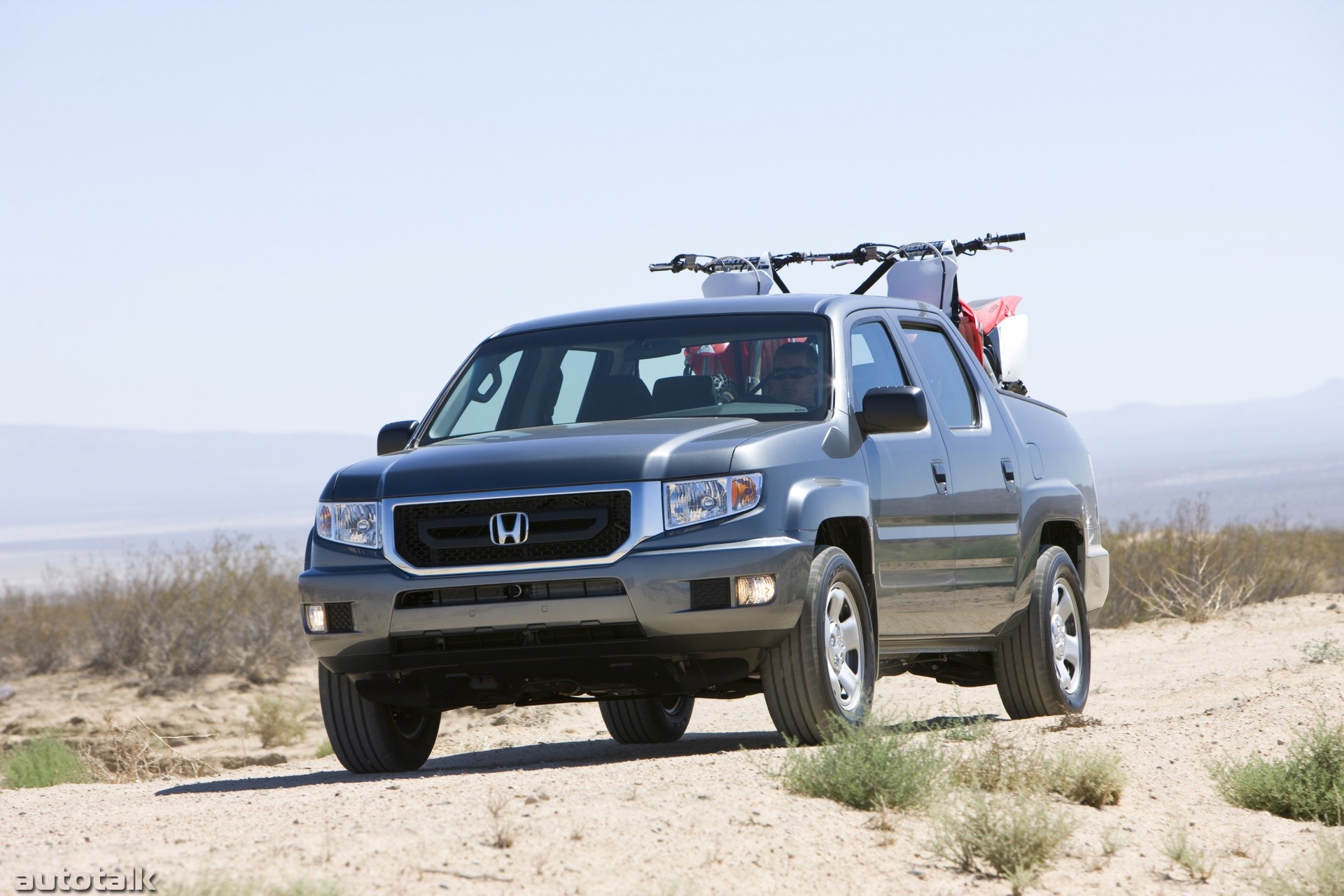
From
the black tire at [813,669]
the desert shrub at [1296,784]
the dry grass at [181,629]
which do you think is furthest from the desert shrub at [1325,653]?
the dry grass at [181,629]

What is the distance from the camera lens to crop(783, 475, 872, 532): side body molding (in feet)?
21.9

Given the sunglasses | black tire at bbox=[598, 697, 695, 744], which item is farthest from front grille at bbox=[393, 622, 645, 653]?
black tire at bbox=[598, 697, 695, 744]

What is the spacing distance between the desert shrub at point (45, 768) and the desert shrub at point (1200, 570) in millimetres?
11524

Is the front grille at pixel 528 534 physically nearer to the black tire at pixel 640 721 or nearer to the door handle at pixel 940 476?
the door handle at pixel 940 476

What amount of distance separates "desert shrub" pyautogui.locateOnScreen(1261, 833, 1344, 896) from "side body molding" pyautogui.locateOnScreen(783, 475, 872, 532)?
6.81 ft

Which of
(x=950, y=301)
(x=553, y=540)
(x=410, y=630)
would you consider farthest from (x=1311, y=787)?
Answer: (x=950, y=301)

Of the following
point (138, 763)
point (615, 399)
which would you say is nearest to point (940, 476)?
point (615, 399)

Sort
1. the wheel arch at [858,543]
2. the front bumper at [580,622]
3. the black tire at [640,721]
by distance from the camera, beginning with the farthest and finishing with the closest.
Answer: the black tire at [640,721]
the wheel arch at [858,543]
the front bumper at [580,622]

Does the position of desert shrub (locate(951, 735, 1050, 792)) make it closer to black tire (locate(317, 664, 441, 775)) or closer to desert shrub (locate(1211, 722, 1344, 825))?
desert shrub (locate(1211, 722, 1344, 825))

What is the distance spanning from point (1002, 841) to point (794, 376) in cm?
267

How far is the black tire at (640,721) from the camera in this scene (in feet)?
30.6

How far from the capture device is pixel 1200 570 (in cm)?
1927

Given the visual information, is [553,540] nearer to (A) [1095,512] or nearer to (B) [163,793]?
(B) [163,793]

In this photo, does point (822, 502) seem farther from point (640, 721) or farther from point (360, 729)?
point (640, 721)
